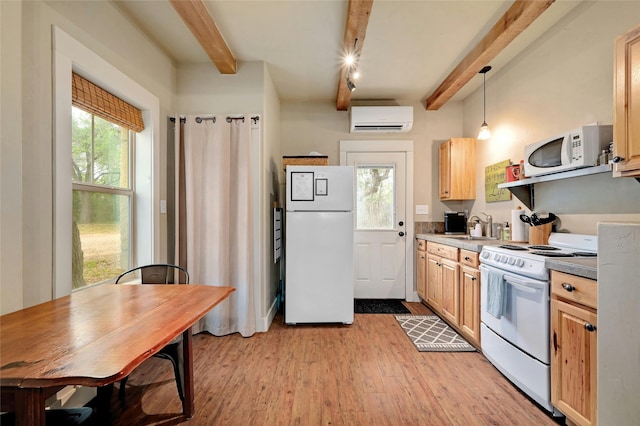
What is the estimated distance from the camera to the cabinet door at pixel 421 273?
3.38 metres

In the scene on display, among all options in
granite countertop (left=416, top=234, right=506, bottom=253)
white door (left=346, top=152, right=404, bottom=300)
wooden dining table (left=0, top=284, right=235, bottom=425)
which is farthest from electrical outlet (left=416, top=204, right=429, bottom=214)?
wooden dining table (left=0, top=284, right=235, bottom=425)

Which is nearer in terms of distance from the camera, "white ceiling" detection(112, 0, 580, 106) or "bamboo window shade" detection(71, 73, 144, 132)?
"bamboo window shade" detection(71, 73, 144, 132)

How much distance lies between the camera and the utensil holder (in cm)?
226

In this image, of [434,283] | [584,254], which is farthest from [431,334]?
[584,254]

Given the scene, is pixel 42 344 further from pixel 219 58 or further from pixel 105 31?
pixel 219 58

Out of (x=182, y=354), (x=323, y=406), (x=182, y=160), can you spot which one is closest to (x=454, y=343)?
Answer: (x=323, y=406)

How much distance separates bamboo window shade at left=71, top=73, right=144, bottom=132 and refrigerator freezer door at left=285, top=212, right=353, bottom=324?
159 cm

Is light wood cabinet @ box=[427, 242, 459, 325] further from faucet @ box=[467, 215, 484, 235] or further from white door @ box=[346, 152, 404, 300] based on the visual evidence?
faucet @ box=[467, 215, 484, 235]

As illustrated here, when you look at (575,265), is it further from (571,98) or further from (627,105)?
(571,98)

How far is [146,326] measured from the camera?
104cm

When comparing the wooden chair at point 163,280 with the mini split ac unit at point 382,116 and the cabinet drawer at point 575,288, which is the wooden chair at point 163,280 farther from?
the mini split ac unit at point 382,116

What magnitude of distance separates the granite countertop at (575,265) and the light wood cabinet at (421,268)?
1.80 metres

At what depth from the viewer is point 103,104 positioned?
191 centimetres

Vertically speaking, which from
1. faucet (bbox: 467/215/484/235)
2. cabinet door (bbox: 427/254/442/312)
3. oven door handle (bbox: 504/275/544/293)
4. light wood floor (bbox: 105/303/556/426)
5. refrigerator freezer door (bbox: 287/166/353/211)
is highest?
refrigerator freezer door (bbox: 287/166/353/211)
